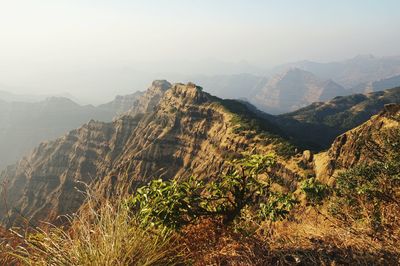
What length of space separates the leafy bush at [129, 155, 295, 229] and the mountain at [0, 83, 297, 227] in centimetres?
3456

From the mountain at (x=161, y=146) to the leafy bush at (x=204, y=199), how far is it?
3456 centimetres

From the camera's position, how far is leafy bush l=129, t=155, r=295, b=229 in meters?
6.55

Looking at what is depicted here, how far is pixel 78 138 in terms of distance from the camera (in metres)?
174

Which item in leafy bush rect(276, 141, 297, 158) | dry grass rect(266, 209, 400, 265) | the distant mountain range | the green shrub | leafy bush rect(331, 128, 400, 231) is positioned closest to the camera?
dry grass rect(266, 209, 400, 265)

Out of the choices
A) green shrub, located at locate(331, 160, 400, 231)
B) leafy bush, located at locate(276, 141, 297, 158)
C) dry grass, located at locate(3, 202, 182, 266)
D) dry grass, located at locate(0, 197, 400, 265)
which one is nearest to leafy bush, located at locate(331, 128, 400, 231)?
green shrub, located at locate(331, 160, 400, 231)

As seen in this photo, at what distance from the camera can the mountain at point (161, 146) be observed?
278 ft

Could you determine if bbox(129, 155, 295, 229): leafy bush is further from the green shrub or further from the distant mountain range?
the green shrub

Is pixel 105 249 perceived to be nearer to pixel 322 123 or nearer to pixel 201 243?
pixel 201 243

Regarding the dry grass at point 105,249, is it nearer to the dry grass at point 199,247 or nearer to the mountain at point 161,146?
the dry grass at point 199,247

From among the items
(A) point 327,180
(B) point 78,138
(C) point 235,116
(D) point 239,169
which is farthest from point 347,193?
(B) point 78,138

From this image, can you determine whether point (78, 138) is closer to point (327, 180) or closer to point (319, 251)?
point (327, 180)

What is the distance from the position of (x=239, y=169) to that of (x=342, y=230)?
2759 mm

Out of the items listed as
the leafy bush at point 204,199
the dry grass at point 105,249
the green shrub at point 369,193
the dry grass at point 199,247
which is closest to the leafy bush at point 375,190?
the green shrub at point 369,193

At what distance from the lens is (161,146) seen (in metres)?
111
